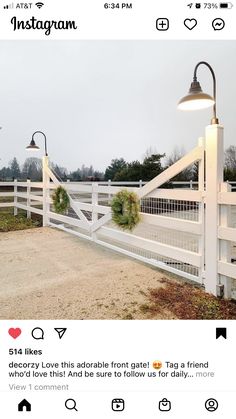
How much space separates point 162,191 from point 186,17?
1665 mm

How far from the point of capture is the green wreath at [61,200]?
16.3 feet

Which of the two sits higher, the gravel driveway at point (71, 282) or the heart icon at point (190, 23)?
the heart icon at point (190, 23)
